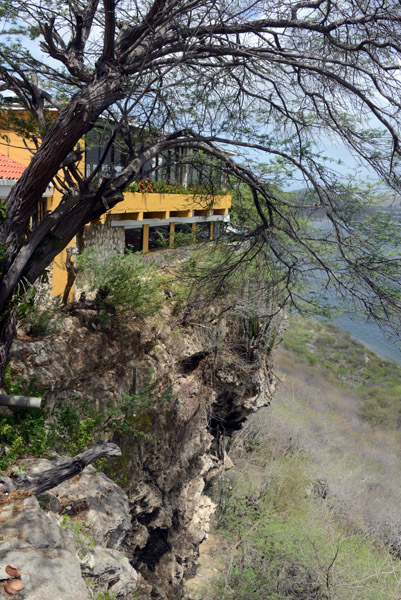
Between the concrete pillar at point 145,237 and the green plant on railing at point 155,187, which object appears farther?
the concrete pillar at point 145,237

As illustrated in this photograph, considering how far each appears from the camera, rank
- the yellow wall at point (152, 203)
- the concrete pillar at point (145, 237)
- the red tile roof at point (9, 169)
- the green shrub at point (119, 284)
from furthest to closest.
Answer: the concrete pillar at point (145, 237)
the yellow wall at point (152, 203)
the green shrub at point (119, 284)
the red tile roof at point (9, 169)

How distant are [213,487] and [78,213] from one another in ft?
37.7

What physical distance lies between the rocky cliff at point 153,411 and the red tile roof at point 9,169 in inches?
107

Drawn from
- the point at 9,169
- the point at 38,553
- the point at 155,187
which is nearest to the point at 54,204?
the point at 9,169

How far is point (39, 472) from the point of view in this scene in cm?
473

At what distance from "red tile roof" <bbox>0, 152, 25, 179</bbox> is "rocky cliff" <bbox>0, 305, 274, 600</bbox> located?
2723 millimetres

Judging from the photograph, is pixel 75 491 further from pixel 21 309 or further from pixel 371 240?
pixel 371 240

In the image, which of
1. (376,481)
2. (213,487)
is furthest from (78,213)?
(376,481)

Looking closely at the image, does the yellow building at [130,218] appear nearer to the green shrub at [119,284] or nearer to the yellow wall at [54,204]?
the yellow wall at [54,204]

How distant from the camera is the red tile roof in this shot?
27.0ft

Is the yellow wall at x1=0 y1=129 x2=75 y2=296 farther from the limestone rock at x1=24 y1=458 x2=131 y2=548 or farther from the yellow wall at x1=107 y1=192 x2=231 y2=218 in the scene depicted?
the limestone rock at x1=24 y1=458 x2=131 y2=548

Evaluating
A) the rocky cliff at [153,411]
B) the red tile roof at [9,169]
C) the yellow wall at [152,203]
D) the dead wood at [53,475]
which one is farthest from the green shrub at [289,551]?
the red tile roof at [9,169]

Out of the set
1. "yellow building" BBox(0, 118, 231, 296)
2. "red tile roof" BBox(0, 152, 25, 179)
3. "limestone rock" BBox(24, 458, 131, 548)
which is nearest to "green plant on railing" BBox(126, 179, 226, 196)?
"yellow building" BBox(0, 118, 231, 296)

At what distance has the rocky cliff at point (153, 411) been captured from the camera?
17.6ft
